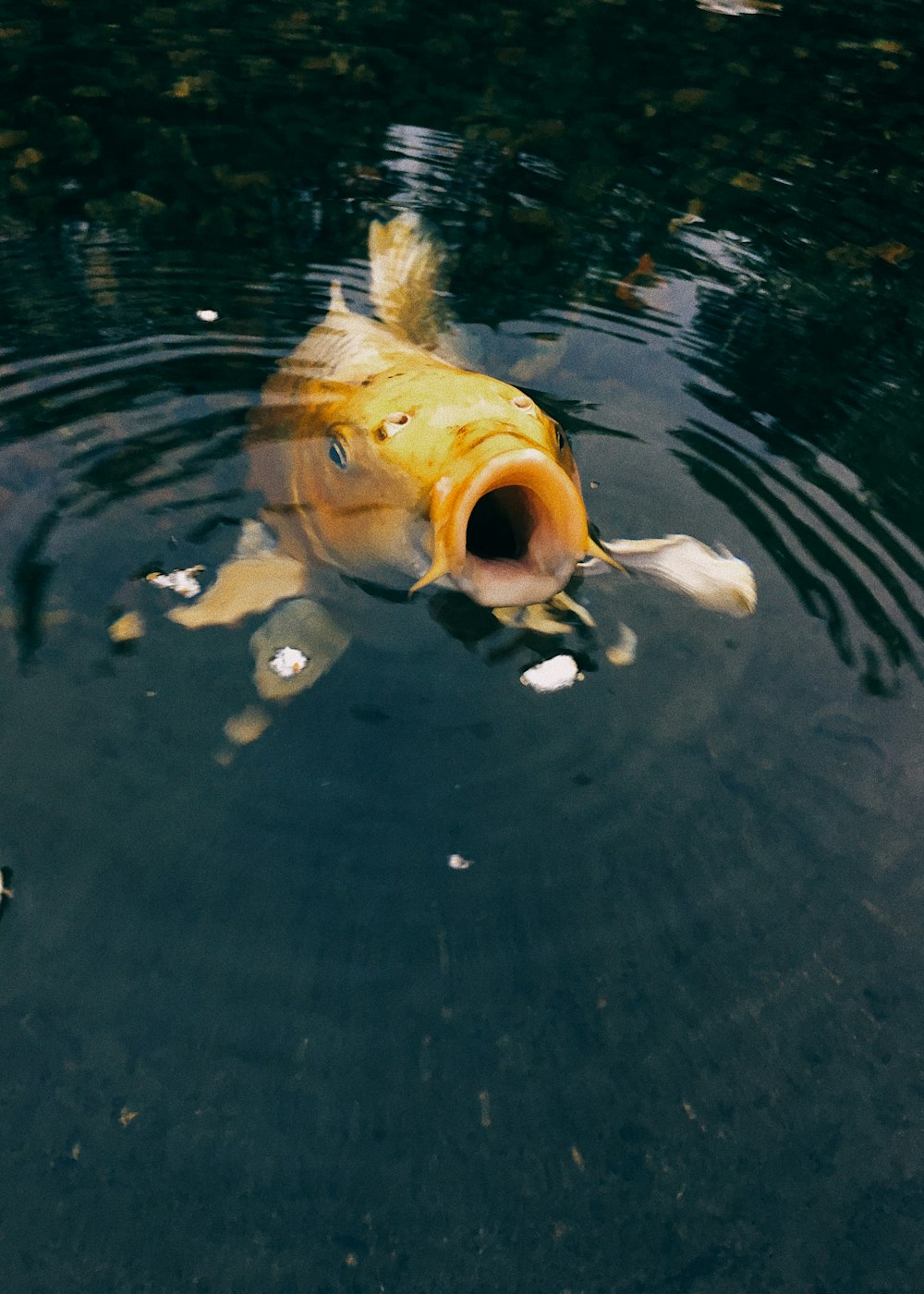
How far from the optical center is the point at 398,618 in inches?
136

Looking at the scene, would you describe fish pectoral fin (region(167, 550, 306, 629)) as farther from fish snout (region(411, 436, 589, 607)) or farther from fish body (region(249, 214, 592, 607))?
fish snout (region(411, 436, 589, 607))

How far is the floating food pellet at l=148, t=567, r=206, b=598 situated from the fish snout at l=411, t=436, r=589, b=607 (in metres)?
0.76

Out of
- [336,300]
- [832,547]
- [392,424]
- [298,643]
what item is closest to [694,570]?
[832,547]

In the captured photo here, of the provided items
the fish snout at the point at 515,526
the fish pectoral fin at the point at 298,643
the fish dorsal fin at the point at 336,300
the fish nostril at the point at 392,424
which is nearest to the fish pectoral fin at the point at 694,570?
the fish snout at the point at 515,526

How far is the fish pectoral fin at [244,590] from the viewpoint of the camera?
341cm

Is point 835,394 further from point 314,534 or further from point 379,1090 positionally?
point 379,1090

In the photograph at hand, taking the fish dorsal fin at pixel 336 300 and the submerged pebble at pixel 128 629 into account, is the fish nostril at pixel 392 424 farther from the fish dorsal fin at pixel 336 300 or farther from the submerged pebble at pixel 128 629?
the fish dorsal fin at pixel 336 300

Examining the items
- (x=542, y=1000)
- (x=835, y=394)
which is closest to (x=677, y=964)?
(x=542, y=1000)

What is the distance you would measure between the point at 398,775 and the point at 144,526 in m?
1.38

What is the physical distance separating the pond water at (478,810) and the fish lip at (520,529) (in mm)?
284

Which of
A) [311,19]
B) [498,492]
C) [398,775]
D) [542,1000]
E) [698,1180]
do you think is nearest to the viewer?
[698,1180]

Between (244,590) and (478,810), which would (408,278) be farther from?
(478,810)

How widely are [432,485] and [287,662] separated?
2.23ft

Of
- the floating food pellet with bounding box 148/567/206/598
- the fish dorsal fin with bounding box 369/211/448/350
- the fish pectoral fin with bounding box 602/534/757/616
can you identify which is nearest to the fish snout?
the fish pectoral fin with bounding box 602/534/757/616
